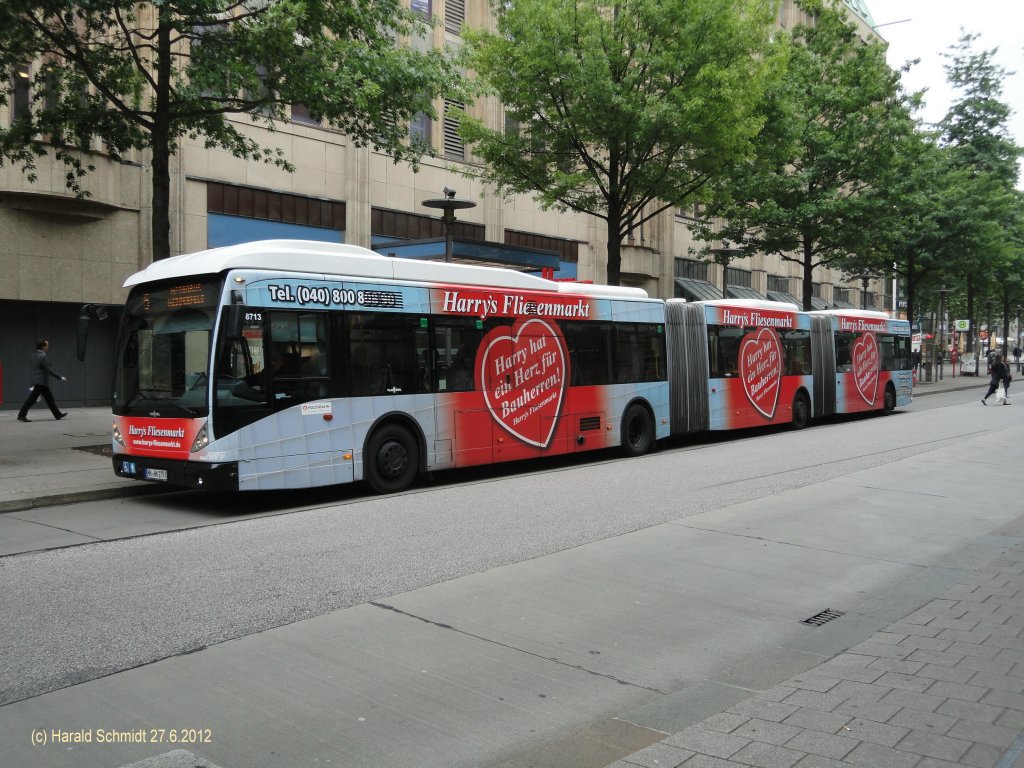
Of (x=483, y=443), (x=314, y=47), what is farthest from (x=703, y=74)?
(x=483, y=443)

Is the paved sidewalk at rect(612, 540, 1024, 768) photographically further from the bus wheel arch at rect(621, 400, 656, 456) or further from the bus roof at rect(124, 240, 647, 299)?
the bus wheel arch at rect(621, 400, 656, 456)

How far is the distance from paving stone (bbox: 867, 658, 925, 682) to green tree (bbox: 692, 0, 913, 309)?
2396cm

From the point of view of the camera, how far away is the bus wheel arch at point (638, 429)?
53.3 feet

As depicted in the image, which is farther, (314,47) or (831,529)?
(314,47)

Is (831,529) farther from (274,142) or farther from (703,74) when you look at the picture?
(274,142)

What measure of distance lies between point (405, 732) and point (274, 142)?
881 inches

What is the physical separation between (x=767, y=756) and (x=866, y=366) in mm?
23293

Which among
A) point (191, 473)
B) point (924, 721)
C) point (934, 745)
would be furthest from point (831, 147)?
point (934, 745)

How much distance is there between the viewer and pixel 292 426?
1056cm

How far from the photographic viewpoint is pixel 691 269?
140 ft

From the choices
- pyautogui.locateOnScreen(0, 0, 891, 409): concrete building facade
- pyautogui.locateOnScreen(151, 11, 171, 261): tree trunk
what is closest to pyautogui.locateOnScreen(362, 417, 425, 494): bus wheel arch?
pyautogui.locateOnScreen(151, 11, 171, 261): tree trunk

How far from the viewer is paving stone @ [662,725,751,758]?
12.5ft

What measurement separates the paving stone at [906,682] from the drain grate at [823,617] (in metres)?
1.22

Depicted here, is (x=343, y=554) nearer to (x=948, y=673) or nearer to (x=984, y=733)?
(x=948, y=673)
